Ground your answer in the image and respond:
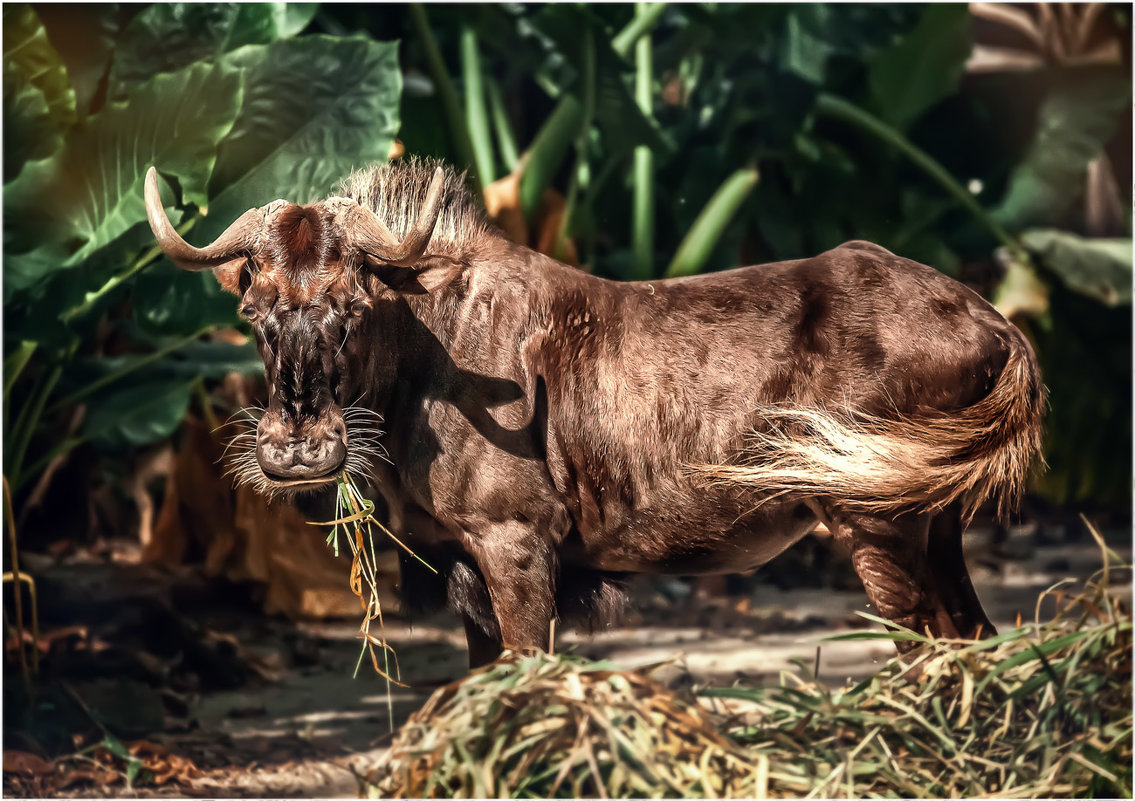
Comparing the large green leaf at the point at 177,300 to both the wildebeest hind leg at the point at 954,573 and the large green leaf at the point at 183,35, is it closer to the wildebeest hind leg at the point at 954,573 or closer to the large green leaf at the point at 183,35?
the large green leaf at the point at 183,35

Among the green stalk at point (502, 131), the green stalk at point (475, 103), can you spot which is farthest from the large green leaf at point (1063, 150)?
the green stalk at point (475, 103)

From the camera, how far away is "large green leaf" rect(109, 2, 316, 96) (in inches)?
161

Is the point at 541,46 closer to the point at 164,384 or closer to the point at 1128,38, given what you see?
the point at 164,384

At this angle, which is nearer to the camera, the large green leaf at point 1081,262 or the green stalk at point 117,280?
the green stalk at point 117,280

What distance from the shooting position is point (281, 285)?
251 centimetres

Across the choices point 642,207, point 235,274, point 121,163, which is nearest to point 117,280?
point 121,163

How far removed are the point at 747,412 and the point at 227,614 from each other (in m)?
3.89

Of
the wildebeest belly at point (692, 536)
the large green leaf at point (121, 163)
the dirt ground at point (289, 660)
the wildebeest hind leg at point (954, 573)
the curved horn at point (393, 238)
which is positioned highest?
the large green leaf at point (121, 163)

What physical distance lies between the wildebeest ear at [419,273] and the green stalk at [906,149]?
374 cm

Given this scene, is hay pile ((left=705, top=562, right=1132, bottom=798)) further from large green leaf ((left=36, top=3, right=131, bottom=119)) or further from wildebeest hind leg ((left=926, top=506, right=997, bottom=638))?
large green leaf ((left=36, top=3, right=131, bottom=119))

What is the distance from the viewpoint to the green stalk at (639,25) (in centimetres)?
536

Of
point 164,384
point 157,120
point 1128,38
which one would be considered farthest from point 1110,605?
point 1128,38

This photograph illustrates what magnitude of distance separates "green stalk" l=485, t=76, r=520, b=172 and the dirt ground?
2141 millimetres

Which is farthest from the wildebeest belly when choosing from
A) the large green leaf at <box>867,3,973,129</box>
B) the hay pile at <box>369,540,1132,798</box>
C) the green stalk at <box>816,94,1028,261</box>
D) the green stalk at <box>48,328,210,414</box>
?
the large green leaf at <box>867,3,973,129</box>
